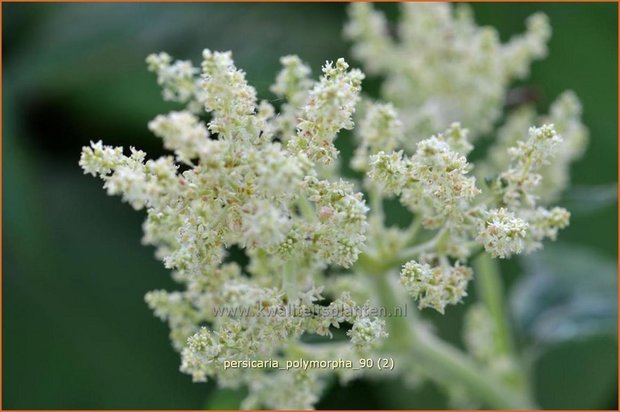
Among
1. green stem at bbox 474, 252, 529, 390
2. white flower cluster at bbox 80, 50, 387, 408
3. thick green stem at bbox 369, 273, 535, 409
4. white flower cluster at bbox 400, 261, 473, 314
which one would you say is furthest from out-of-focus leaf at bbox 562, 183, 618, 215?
white flower cluster at bbox 80, 50, 387, 408

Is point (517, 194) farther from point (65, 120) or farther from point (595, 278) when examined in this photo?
point (65, 120)

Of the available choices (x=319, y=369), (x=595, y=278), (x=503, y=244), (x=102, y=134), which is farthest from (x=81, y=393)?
(x=503, y=244)

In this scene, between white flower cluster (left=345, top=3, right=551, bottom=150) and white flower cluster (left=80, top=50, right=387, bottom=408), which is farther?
white flower cluster (left=345, top=3, right=551, bottom=150)

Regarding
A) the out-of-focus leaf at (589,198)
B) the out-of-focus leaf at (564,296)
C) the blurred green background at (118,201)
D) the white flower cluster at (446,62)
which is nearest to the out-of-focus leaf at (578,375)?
the blurred green background at (118,201)

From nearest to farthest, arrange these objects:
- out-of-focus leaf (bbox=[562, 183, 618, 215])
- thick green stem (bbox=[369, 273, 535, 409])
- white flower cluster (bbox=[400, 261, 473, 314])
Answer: white flower cluster (bbox=[400, 261, 473, 314])
thick green stem (bbox=[369, 273, 535, 409])
out-of-focus leaf (bbox=[562, 183, 618, 215])

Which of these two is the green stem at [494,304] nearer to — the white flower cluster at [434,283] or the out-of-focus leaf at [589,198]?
the out-of-focus leaf at [589,198]

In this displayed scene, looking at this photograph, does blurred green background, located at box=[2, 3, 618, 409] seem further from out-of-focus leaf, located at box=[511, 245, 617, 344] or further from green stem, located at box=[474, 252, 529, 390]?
green stem, located at box=[474, 252, 529, 390]
